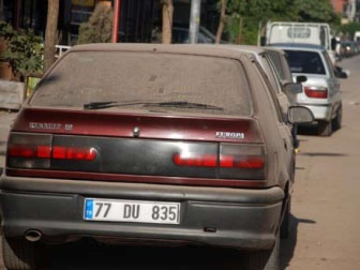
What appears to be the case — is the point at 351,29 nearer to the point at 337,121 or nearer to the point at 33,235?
the point at 337,121

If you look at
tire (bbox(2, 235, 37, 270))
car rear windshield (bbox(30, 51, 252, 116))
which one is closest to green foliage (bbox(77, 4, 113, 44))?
car rear windshield (bbox(30, 51, 252, 116))

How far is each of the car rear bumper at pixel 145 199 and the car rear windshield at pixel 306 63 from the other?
12.2 m

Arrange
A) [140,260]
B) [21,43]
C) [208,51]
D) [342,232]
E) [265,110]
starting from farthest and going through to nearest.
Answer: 1. [21,43]
2. [342,232]
3. [140,260]
4. [208,51]
5. [265,110]

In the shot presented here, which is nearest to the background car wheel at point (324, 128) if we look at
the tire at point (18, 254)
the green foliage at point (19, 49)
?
the green foliage at point (19, 49)

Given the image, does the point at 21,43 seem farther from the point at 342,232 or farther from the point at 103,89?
the point at 103,89

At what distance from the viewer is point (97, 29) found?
22609 mm

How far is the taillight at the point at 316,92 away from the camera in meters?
17.3

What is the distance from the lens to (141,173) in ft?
19.5

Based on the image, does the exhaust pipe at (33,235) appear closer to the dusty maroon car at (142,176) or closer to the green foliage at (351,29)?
the dusty maroon car at (142,176)

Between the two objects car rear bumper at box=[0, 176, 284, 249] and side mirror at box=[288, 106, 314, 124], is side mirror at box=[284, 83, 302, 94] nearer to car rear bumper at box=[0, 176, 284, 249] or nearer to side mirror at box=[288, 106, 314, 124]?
side mirror at box=[288, 106, 314, 124]

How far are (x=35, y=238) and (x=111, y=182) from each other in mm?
591

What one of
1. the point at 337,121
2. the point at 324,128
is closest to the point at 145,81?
the point at 324,128

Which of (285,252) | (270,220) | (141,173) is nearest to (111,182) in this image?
(141,173)

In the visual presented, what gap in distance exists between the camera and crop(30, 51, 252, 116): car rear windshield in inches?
248
